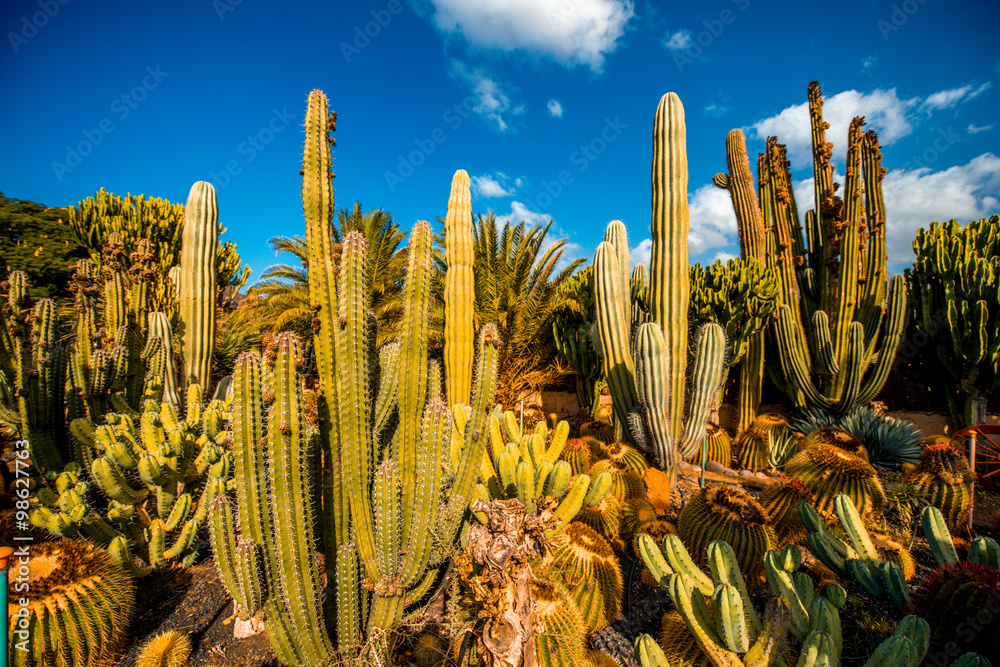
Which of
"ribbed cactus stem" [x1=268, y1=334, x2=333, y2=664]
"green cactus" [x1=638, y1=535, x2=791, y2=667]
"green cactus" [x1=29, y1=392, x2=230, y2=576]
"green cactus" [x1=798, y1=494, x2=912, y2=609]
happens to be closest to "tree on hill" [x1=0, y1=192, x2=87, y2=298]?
"green cactus" [x1=29, y1=392, x2=230, y2=576]

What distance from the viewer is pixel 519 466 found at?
261 cm

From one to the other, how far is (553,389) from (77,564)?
9.71m

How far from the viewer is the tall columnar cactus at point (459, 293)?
5496 mm

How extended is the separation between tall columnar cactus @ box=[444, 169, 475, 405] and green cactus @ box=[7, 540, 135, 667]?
11.0ft

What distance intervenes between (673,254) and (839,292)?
3839 mm

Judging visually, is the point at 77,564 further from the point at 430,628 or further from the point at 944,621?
the point at 944,621

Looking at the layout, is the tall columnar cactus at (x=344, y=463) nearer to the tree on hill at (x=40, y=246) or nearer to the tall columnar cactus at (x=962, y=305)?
the tall columnar cactus at (x=962, y=305)

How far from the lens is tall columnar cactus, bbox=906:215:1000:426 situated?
5.67m

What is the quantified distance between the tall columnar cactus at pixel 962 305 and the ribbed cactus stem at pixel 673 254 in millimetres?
4105

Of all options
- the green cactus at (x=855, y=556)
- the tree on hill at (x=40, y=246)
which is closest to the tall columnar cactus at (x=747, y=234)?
the green cactus at (x=855, y=556)

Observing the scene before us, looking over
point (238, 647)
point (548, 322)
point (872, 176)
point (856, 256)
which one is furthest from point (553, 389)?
point (238, 647)

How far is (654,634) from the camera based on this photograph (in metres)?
2.80

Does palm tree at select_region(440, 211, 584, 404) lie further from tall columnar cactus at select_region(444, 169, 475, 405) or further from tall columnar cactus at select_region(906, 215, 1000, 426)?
tall columnar cactus at select_region(906, 215, 1000, 426)

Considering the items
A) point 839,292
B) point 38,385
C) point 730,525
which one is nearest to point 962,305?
point 839,292
